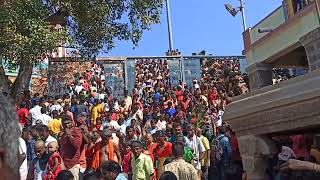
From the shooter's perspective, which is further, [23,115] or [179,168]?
[23,115]

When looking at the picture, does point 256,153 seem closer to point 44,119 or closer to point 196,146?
point 196,146

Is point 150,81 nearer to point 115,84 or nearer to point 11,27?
point 115,84

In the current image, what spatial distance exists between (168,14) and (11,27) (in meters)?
17.4

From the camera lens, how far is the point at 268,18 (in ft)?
44.2

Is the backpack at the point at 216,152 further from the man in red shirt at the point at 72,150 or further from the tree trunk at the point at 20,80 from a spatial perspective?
the tree trunk at the point at 20,80

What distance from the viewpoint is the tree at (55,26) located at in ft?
37.8

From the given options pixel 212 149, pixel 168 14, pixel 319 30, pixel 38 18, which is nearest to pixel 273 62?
pixel 319 30

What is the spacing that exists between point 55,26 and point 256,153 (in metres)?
10.2

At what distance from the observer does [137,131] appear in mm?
11578

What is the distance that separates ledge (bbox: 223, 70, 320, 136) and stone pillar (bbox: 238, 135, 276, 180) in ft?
0.21

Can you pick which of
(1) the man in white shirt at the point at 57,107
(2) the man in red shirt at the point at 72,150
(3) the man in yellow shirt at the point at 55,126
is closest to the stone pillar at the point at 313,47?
(2) the man in red shirt at the point at 72,150

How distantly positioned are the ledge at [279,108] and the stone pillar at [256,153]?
64 millimetres

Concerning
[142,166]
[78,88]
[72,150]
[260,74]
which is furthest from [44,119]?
[260,74]

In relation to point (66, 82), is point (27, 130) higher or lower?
lower
